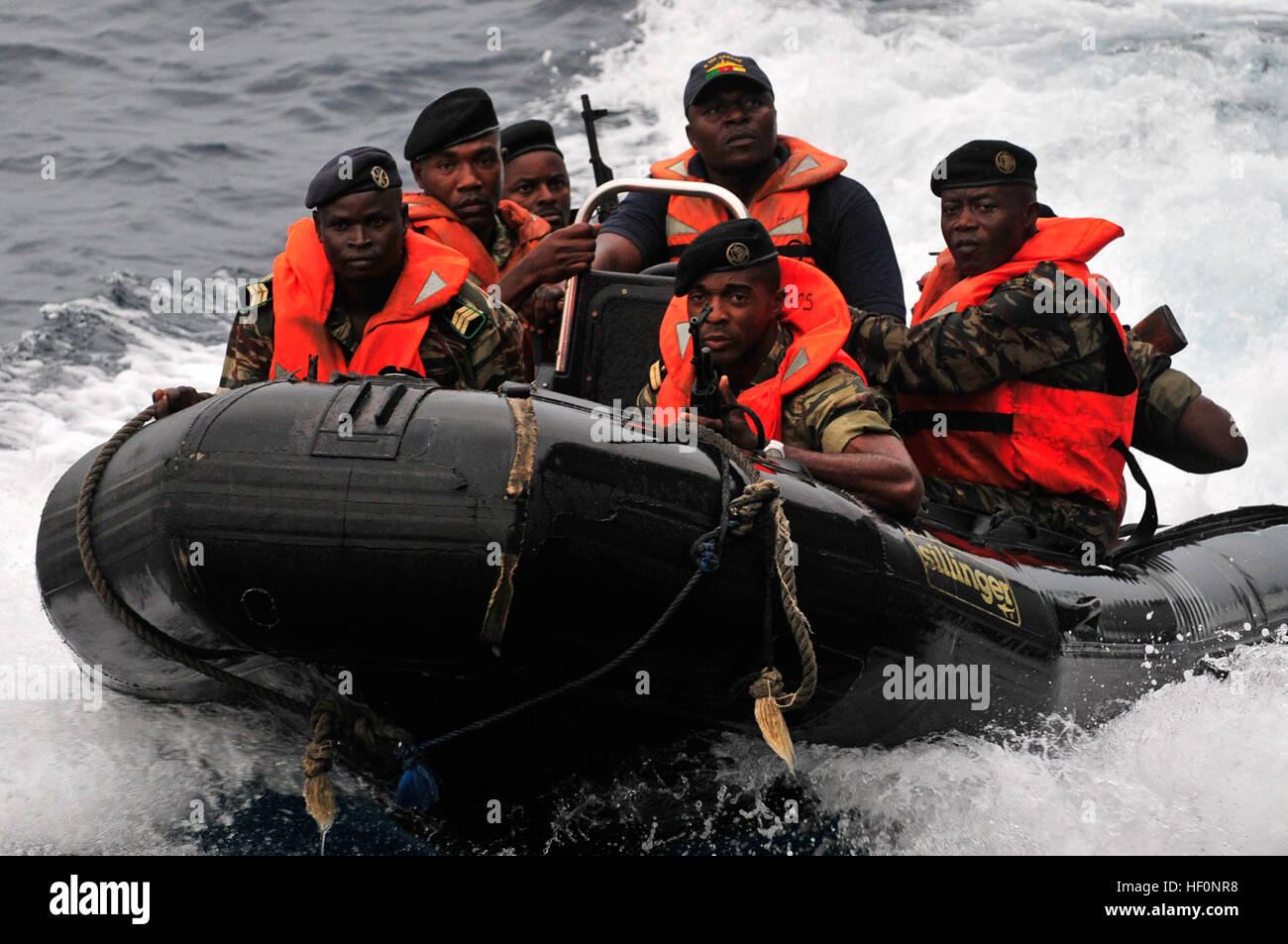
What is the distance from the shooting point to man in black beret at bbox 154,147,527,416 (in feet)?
11.0

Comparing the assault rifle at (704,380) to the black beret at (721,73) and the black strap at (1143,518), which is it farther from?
the black strap at (1143,518)

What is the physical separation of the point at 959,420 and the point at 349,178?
1.51 metres

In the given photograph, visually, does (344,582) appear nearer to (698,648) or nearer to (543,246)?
(698,648)

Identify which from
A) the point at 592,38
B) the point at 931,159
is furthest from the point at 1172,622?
the point at 592,38

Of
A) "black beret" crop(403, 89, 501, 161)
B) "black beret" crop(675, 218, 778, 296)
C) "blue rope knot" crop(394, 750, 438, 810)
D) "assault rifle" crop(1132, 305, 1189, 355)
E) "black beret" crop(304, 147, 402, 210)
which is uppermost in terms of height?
"black beret" crop(403, 89, 501, 161)

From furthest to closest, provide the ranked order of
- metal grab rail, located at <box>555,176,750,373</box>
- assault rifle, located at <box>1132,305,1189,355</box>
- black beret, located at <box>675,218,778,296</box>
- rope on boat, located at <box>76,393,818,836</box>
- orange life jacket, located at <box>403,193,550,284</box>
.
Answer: assault rifle, located at <box>1132,305,1189,355</box> → orange life jacket, located at <box>403,193,550,284</box> → metal grab rail, located at <box>555,176,750,373</box> → black beret, located at <box>675,218,778,296</box> → rope on boat, located at <box>76,393,818,836</box>

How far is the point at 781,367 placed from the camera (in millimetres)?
3238

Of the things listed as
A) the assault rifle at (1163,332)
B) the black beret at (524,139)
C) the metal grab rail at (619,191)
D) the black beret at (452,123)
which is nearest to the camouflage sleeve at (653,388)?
the metal grab rail at (619,191)

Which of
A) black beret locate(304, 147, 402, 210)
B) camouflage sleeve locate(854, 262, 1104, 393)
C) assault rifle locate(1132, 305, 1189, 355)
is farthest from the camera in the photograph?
assault rifle locate(1132, 305, 1189, 355)

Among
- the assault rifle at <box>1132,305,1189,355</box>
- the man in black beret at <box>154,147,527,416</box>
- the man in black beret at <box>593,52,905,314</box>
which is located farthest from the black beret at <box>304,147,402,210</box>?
the assault rifle at <box>1132,305,1189,355</box>

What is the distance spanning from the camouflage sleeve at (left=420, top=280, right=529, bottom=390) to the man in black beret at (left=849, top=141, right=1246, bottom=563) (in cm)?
82

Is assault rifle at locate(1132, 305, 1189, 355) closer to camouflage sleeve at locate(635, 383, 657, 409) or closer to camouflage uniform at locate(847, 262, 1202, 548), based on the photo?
camouflage uniform at locate(847, 262, 1202, 548)

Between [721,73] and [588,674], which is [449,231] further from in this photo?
[588,674]

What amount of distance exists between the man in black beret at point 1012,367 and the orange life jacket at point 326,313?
103 centimetres
